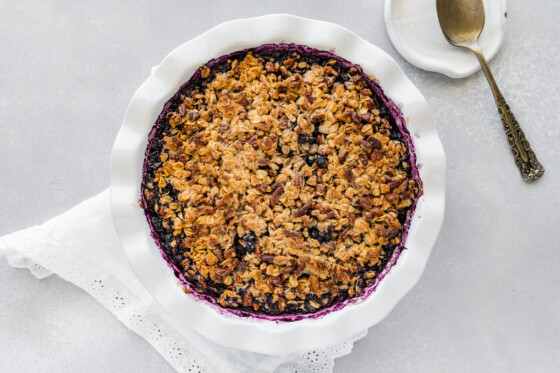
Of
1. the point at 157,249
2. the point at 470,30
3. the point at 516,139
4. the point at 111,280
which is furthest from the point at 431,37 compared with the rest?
the point at 111,280

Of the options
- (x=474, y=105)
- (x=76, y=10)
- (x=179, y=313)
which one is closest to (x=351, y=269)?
(x=179, y=313)

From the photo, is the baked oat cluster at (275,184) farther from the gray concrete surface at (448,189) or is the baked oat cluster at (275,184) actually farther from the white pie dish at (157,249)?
the gray concrete surface at (448,189)

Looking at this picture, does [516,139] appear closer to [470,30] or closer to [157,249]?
[470,30]

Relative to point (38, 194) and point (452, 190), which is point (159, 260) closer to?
point (38, 194)

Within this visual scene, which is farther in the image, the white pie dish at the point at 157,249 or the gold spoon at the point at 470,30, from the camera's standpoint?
the gold spoon at the point at 470,30

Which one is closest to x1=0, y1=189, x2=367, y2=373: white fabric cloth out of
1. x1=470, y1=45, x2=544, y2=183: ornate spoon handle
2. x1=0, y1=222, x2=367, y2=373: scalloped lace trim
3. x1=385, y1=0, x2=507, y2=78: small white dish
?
x1=0, y1=222, x2=367, y2=373: scalloped lace trim

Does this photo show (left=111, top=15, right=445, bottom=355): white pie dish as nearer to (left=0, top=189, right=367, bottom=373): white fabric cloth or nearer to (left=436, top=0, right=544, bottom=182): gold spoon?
(left=0, top=189, right=367, bottom=373): white fabric cloth

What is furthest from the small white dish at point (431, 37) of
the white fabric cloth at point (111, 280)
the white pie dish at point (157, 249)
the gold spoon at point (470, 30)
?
the white fabric cloth at point (111, 280)
